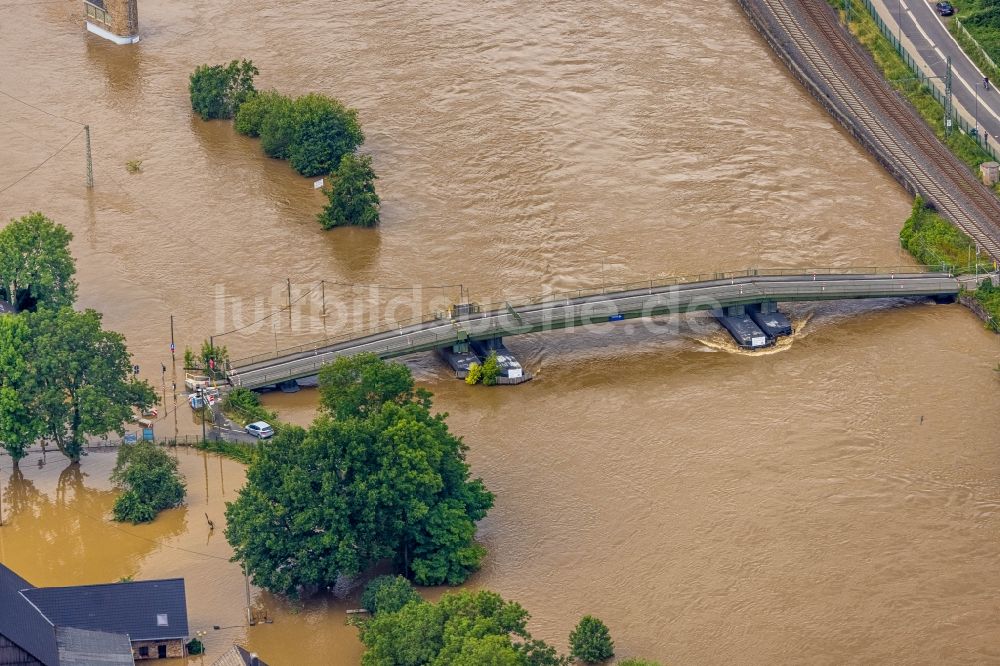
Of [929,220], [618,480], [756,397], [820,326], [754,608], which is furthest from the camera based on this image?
[929,220]

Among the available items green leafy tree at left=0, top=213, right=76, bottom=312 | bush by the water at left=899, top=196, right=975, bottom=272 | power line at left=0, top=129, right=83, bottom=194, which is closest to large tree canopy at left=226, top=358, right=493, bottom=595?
green leafy tree at left=0, top=213, right=76, bottom=312

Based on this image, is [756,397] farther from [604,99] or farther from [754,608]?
[604,99]

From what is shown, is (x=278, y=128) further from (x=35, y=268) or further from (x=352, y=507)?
(x=352, y=507)

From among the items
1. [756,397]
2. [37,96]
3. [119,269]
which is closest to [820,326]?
[756,397]

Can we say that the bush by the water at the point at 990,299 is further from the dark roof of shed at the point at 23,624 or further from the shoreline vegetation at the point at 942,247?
the dark roof of shed at the point at 23,624

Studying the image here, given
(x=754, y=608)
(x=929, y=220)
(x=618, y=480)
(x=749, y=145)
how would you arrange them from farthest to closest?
(x=749, y=145), (x=929, y=220), (x=618, y=480), (x=754, y=608)

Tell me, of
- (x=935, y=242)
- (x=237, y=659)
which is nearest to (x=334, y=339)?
(x=237, y=659)
